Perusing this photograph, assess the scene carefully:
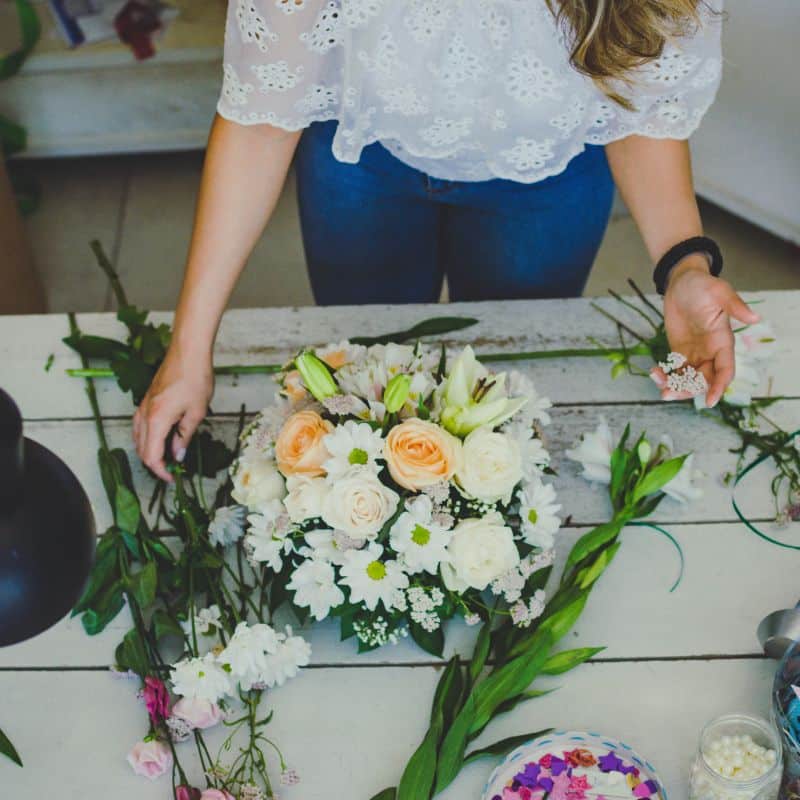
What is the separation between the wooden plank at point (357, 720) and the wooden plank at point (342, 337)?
0.36 meters

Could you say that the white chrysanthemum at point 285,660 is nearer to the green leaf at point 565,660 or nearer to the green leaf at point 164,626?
the green leaf at point 164,626

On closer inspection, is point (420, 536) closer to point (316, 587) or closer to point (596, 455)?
point (316, 587)

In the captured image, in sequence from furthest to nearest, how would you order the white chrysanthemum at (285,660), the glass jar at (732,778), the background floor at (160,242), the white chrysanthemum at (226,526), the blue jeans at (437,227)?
1. the background floor at (160,242)
2. the blue jeans at (437,227)
3. the white chrysanthemum at (226,526)
4. the white chrysanthemum at (285,660)
5. the glass jar at (732,778)

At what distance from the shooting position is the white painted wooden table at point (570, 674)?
0.98m

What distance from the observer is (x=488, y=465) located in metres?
0.95

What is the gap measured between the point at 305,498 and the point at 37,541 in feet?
1.40

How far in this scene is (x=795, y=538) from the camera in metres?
1.13

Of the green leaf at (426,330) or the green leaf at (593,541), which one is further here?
the green leaf at (426,330)

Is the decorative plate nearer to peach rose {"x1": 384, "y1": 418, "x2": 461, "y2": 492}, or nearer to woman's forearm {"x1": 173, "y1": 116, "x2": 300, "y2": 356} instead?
peach rose {"x1": 384, "y1": 418, "x2": 461, "y2": 492}

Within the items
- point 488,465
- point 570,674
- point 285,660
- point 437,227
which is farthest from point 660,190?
point 285,660

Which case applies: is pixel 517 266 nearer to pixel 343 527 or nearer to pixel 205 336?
pixel 205 336

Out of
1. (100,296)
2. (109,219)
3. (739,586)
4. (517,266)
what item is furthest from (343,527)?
(109,219)

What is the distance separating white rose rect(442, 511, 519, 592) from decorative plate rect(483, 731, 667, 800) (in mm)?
166

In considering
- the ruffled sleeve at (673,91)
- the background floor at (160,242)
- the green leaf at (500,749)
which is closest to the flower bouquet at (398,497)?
the green leaf at (500,749)
